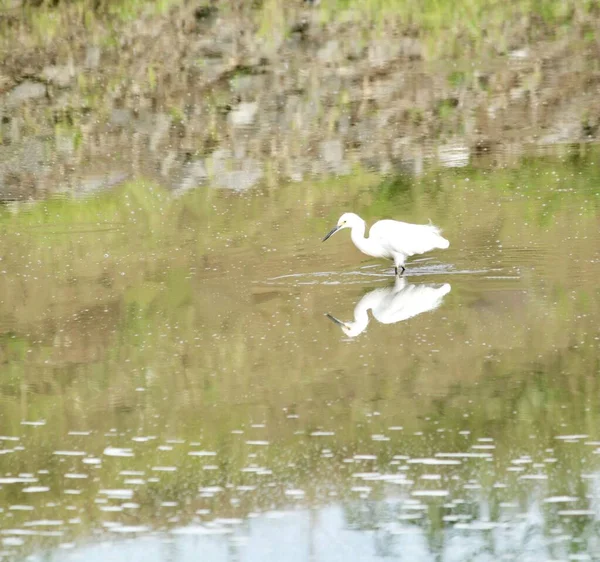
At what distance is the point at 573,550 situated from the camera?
6379 mm

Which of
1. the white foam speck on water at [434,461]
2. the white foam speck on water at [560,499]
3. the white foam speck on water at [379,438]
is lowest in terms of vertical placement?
the white foam speck on water at [560,499]

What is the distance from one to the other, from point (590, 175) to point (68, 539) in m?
9.17

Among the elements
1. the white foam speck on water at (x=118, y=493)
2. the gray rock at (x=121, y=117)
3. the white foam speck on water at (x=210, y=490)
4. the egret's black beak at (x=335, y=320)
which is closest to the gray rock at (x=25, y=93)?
the gray rock at (x=121, y=117)

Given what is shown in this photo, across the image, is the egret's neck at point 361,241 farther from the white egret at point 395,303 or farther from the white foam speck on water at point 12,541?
the white foam speck on water at point 12,541

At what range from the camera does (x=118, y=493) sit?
7.38 meters

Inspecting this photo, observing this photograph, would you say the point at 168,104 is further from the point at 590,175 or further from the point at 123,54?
the point at 590,175

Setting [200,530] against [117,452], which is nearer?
[200,530]

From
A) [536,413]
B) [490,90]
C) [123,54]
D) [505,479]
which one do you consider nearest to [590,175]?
[490,90]

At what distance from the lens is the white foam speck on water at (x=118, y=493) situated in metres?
7.32

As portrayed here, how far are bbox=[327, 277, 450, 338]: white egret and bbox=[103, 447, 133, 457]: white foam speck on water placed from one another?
2.42 m

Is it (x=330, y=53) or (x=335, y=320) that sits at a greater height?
(x=330, y=53)

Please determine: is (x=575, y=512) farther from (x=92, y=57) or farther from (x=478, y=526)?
(x=92, y=57)

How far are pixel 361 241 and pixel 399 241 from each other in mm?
458

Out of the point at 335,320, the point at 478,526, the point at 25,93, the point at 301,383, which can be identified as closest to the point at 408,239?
the point at 335,320
